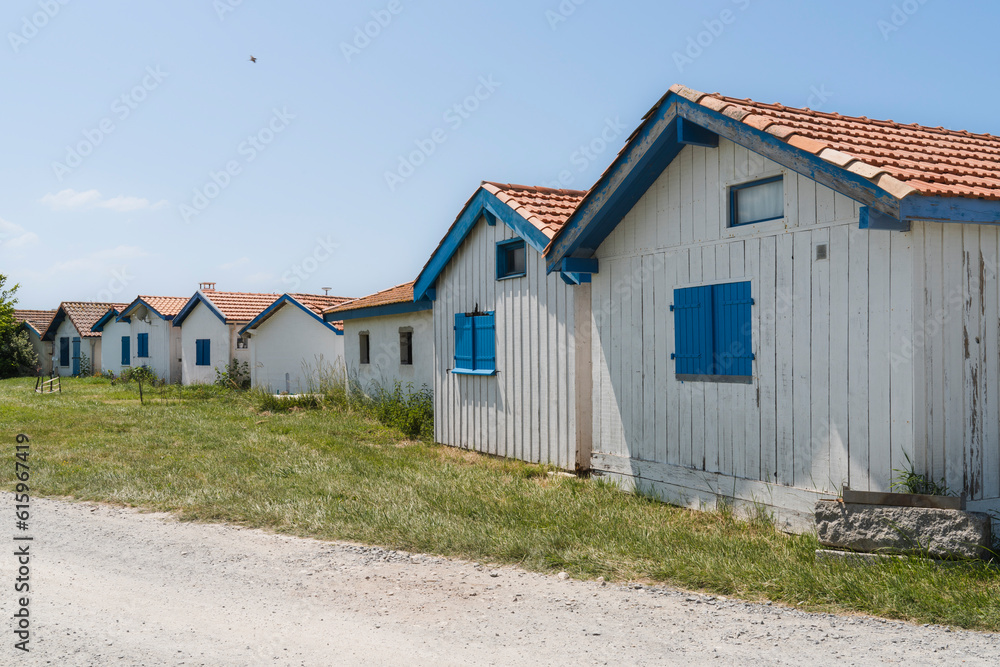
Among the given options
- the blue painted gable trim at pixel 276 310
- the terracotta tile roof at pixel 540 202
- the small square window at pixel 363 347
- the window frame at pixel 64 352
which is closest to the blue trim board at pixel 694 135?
the terracotta tile roof at pixel 540 202

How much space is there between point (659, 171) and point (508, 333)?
3.81 meters

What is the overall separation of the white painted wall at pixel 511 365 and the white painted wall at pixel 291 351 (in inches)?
374

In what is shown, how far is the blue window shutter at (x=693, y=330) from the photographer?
25.2 ft

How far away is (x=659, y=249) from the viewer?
8.27 meters

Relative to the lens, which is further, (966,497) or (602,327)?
(602,327)

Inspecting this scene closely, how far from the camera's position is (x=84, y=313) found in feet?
124

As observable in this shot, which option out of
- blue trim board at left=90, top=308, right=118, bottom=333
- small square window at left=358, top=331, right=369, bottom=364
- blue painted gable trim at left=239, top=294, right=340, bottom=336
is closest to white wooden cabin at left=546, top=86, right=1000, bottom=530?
small square window at left=358, top=331, right=369, bottom=364

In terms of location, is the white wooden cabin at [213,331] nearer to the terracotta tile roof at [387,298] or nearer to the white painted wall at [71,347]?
the terracotta tile roof at [387,298]

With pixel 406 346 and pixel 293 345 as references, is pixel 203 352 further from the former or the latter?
pixel 406 346

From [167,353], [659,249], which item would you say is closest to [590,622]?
[659,249]

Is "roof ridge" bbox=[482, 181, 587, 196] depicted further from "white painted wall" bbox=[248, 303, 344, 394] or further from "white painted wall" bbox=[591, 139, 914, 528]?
"white painted wall" bbox=[248, 303, 344, 394]

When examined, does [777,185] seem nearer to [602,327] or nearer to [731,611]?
[602,327]

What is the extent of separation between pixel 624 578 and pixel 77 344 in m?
39.0

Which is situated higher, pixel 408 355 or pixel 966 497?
pixel 408 355
